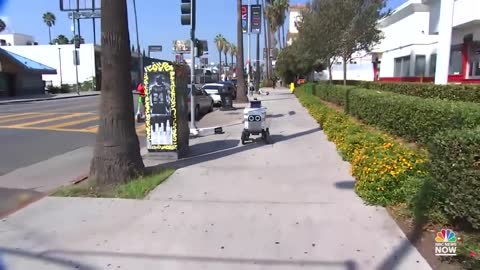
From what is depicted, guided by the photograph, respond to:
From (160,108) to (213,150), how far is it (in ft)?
5.98

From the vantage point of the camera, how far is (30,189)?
709 centimetres

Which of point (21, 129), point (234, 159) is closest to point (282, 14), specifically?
point (21, 129)

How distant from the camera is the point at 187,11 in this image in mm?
12352

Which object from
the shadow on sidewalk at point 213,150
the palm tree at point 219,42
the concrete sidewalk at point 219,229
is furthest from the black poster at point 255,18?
the palm tree at point 219,42

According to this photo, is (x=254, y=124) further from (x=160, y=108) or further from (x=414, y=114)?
(x=414, y=114)

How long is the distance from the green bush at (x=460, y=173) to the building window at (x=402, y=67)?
31210 millimetres

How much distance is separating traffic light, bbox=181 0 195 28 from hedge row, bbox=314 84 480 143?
5.21 meters

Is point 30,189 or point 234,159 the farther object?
point 234,159

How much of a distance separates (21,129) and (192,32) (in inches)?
255

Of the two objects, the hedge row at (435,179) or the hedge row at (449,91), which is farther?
the hedge row at (449,91)

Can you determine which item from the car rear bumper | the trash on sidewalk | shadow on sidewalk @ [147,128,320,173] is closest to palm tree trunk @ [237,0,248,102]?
the car rear bumper

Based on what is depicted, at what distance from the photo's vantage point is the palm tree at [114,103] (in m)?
6.80

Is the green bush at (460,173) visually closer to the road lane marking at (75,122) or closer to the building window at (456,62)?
the road lane marking at (75,122)

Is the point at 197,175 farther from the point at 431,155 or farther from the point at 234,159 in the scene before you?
the point at 431,155
